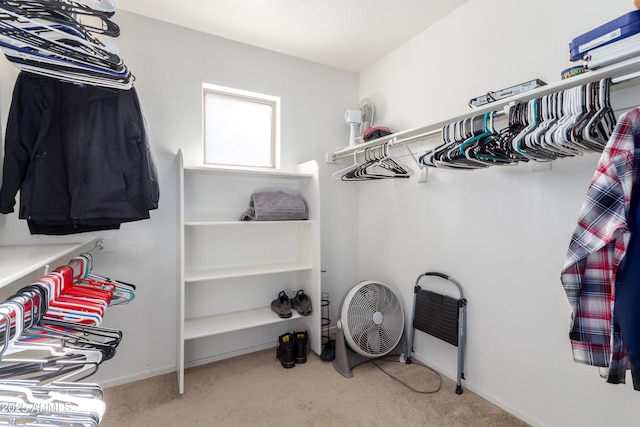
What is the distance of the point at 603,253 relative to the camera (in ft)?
3.05

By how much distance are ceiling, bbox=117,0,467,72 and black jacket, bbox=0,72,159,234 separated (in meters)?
0.93

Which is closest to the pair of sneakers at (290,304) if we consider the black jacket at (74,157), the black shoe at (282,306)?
the black shoe at (282,306)

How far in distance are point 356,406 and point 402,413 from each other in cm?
26

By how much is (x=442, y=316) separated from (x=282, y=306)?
45.7 inches

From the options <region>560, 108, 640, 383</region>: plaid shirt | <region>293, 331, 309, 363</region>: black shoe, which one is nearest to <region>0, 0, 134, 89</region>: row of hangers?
<region>560, 108, 640, 383</region>: plaid shirt

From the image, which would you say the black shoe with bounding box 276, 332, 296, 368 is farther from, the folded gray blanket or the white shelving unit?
the folded gray blanket

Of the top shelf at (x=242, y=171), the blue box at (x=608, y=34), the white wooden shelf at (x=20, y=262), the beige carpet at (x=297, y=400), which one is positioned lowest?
the beige carpet at (x=297, y=400)

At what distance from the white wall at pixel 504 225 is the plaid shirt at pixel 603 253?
0.60 m

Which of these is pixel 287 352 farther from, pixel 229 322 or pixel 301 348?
pixel 229 322

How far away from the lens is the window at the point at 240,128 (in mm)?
2404

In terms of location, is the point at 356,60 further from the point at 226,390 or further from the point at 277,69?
the point at 226,390

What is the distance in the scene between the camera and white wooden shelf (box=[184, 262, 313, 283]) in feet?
6.67

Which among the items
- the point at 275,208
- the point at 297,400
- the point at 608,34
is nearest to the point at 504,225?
the point at 608,34

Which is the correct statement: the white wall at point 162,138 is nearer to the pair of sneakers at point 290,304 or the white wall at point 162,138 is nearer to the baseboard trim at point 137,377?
the baseboard trim at point 137,377
